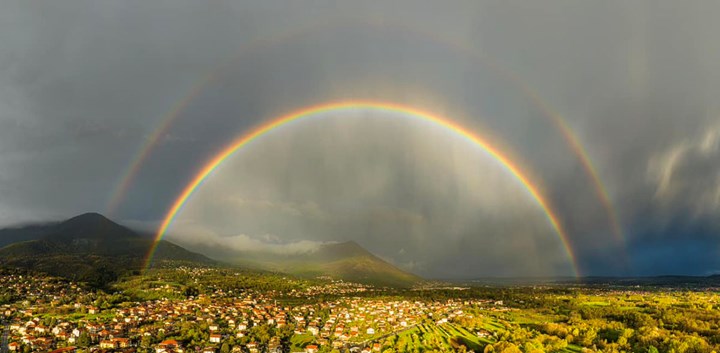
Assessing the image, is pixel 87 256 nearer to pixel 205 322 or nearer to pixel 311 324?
pixel 205 322

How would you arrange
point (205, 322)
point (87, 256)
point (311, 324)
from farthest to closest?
1. point (87, 256)
2. point (311, 324)
3. point (205, 322)

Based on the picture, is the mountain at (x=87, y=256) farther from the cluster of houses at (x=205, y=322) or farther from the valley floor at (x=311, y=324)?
the cluster of houses at (x=205, y=322)

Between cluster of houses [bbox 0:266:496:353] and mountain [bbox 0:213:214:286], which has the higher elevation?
mountain [bbox 0:213:214:286]

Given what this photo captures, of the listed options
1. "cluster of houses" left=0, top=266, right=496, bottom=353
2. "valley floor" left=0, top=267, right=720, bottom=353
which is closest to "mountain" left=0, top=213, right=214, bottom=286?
"valley floor" left=0, top=267, right=720, bottom=353

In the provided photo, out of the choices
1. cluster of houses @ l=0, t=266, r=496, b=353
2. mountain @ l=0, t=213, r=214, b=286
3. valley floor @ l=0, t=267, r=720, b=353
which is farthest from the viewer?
mountain @ l=0, t=213, r=214, b=286

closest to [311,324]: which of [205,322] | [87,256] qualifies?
[205,322]

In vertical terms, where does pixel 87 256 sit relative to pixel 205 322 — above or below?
above

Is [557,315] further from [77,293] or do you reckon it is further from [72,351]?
[77,293]

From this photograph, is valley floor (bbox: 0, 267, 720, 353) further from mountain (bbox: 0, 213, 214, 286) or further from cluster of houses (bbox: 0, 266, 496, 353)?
mountain (bbox: 0, 213, 214, 286)

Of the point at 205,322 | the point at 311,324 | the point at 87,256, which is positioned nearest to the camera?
the point at 205,322

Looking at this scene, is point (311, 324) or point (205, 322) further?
point (311, 324)

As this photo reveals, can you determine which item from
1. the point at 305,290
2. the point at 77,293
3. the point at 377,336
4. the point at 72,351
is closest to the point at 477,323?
the point at 377,336
